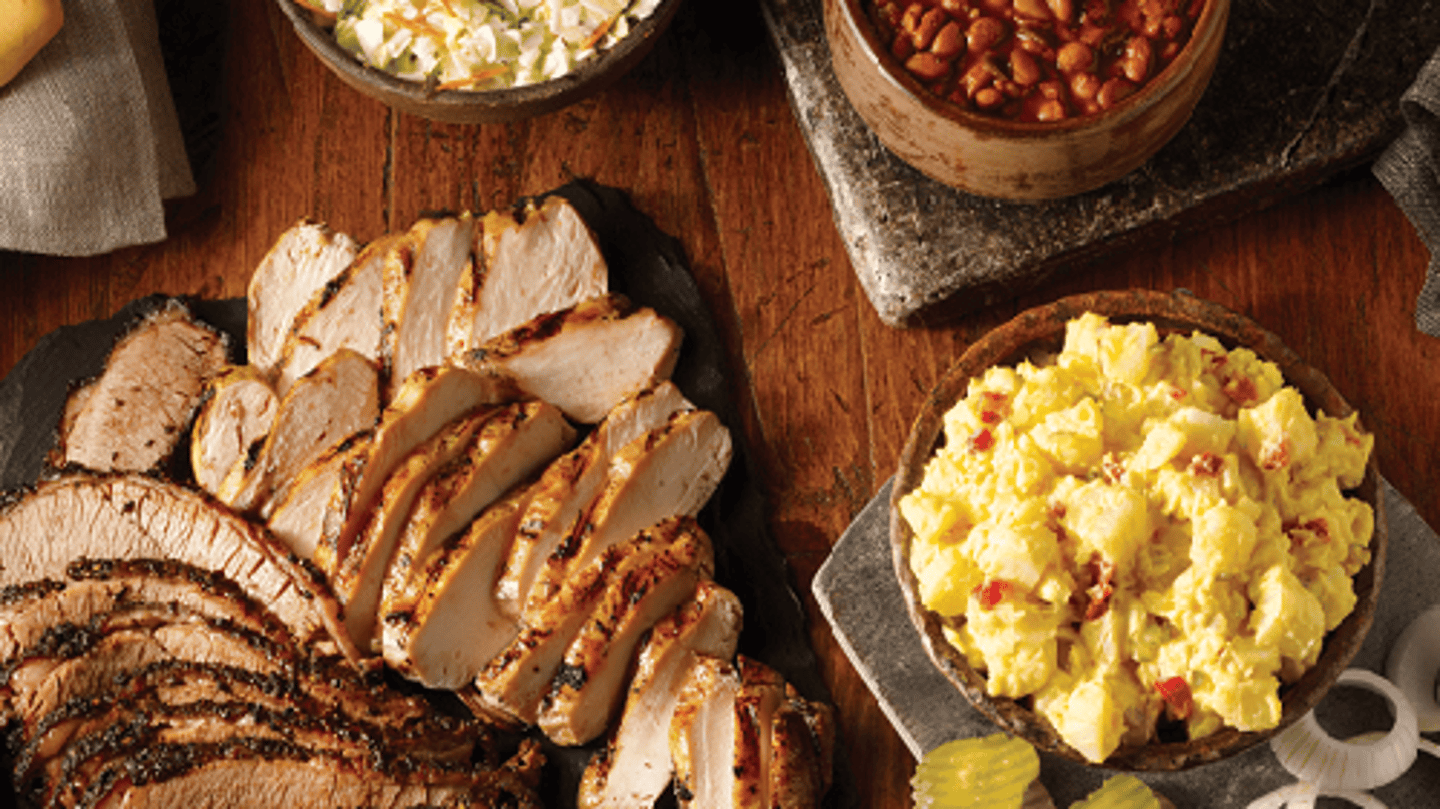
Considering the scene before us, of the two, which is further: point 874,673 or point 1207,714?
point 874,673

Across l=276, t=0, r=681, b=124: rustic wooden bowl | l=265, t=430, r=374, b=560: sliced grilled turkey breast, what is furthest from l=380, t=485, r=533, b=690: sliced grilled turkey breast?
l=276, t=0, r=681, b=124: rustic wooden bowl

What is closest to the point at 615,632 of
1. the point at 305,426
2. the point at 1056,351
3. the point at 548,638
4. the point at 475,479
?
the point at 548,638

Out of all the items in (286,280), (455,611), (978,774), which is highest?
(286,280)

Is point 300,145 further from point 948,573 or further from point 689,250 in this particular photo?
point 948,573

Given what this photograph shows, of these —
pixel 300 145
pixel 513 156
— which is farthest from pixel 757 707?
pixel 300 145

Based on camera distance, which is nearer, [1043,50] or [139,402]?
[1043,50]

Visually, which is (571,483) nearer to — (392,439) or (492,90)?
(392,439)
